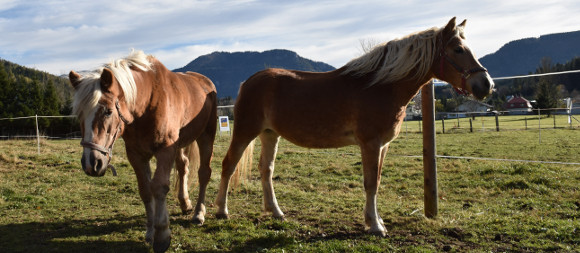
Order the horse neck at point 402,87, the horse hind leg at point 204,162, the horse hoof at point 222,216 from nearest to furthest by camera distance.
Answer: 1. the horse neck at point 402,87
2. the horse hind leg at point 204,162
3. the horse hoof at point 222,216

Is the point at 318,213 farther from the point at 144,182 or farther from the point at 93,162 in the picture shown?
the point at 93,162

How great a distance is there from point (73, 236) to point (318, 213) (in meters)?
3.10

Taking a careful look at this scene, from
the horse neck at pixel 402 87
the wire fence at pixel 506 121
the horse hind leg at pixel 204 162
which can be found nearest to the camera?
the horse neck at pixel 402 87

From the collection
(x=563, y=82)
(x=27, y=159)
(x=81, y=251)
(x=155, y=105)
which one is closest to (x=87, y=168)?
(x=155, y=105)

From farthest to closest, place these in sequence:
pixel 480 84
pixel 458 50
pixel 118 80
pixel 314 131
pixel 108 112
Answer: pixel 314 131, pixel 458 50, pixel 480 84, pixel 118 80, pixel 108 112

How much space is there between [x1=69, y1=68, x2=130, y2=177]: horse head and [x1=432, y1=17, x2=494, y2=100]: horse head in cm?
337

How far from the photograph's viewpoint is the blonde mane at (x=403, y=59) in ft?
14.0

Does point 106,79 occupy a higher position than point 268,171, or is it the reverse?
point 106,79

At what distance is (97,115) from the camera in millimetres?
3186

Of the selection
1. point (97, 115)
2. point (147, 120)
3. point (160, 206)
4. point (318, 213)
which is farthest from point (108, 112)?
point (318, 213)

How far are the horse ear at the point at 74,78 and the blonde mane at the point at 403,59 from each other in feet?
9.57

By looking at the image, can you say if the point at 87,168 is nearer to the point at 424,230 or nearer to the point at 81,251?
the point at 81,251

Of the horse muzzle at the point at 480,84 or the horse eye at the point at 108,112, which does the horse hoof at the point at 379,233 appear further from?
the horse eye at the point at 108,112

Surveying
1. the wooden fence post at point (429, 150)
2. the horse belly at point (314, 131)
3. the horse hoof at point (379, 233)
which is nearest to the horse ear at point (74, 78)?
the horse belly at point (314, 131)
